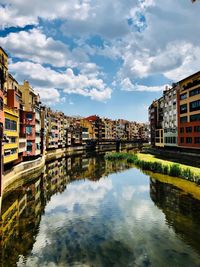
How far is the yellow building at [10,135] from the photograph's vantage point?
162ft

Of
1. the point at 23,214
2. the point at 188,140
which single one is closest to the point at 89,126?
the point at 188,140

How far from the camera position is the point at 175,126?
96938 mm

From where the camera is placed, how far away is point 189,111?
85.9 m

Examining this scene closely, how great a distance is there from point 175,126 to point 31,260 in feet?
277

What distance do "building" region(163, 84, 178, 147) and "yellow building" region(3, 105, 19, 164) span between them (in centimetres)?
Answer: 6194

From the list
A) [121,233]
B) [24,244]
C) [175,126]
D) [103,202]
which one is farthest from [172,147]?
[24,244]

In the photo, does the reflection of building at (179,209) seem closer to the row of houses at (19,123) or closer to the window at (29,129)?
the row of houses at (19,123)

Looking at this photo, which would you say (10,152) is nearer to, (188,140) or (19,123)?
(19,123)

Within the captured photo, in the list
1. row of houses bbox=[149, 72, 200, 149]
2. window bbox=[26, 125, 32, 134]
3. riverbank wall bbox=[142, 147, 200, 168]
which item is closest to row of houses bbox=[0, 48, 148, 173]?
window bbox=[26, 125, 32, 134]

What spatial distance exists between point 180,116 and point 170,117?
9.50 metres

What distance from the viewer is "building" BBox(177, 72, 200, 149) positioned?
264ft

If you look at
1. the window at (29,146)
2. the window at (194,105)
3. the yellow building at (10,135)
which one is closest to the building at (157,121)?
the window at (194,105)

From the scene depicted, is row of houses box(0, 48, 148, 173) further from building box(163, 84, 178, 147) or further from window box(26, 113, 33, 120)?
building box(163, 84, 178, 147)

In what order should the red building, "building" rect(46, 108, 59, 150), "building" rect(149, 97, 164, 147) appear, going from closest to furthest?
1. the red building
2. "building" rect(149, 97, 164, 147)
3. "building" rect(46, 108, 59, 150)
